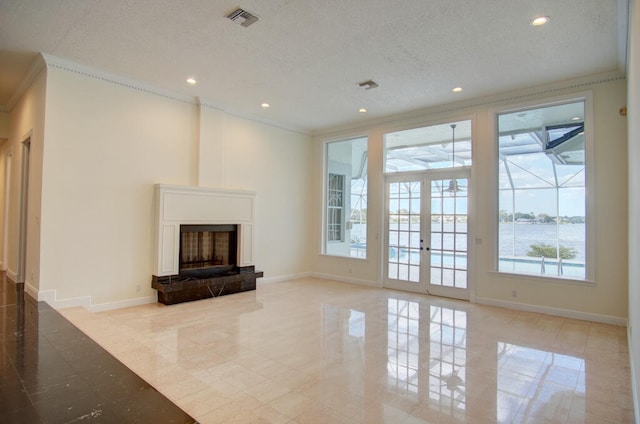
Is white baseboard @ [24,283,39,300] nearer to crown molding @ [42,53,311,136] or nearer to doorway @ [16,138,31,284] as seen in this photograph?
doorway @ [16,138,31,284]

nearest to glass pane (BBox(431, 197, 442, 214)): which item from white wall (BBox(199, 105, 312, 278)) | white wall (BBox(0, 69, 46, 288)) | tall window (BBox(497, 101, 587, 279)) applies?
tall window (BBox(497, 101, 587, 279))

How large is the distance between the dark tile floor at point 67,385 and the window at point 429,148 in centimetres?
568

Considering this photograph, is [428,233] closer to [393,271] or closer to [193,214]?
[393,271]

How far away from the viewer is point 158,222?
17.9 ft

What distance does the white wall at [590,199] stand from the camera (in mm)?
4656

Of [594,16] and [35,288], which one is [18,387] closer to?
[35,288]

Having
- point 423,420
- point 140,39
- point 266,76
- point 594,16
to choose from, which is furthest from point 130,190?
point 594,16

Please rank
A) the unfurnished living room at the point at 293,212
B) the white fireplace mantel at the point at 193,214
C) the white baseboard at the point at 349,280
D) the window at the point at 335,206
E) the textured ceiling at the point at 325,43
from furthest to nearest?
the window at the point at 335,206 → the white baseboard at the point at 349,280 → the white fireplace mantel at the point at 193,214 → the textured ceiling at the point at 325,43 → the unfurnished living room at the point at 293,212

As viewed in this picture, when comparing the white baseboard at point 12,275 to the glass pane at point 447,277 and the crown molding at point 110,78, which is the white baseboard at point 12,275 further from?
the glass pane at point 447,277

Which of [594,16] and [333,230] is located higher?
[594,16]

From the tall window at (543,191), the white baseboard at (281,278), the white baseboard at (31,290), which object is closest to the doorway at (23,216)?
the white baseboard at (31,290)

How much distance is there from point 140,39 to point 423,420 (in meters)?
4.69

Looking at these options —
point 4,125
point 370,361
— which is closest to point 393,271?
point 370,361

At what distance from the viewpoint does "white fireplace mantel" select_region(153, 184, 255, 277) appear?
547 centimetres
